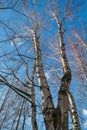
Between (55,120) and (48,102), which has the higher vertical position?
(48,102)

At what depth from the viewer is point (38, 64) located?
4.71 meters

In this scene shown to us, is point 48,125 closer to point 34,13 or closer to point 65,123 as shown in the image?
point 65,123

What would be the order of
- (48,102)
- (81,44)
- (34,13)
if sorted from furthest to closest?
(81,44), (34,13), (48,102)

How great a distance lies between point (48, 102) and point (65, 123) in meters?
0.46

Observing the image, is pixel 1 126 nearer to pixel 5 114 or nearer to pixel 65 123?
pixel 5 114

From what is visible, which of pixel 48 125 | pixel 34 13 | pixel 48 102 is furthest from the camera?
pixel 34 13

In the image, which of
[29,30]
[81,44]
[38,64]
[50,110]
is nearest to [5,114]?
[81,44]

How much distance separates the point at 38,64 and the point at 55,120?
60.3 inches

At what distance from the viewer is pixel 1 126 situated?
14.6 metres

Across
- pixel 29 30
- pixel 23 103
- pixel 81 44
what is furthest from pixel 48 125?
pixel 23 103

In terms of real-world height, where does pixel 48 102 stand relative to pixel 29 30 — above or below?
below

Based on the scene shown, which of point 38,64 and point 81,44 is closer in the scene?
point 38,64

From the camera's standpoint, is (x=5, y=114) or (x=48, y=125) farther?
(x=5, y=114)

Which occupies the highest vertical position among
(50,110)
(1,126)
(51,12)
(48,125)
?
(51,12)
